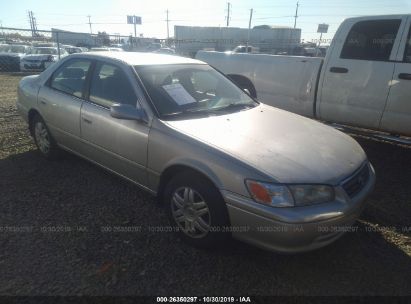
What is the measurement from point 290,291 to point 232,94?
2.23m

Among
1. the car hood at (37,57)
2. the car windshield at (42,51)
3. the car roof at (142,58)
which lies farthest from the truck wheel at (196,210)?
the car windshield at (42,51)

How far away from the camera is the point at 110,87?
3.57 meters

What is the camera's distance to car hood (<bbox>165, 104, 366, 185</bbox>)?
8.18 ft

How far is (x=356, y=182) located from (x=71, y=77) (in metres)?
3.43

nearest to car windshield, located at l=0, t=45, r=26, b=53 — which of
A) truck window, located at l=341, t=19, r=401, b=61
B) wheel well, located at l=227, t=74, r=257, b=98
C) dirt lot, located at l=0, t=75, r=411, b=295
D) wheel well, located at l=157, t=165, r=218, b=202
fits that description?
wheel well, located at l=227, t=74, r=257, b=98

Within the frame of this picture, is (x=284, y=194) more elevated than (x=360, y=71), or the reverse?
(x=360, y=71)

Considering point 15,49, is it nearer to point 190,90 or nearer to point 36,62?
point 36,62

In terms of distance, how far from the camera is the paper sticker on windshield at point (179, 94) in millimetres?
3293

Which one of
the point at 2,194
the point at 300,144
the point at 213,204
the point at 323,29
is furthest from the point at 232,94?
the point at 323,29

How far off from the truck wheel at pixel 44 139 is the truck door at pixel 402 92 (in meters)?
4.57

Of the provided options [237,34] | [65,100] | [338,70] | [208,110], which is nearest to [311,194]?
[208,110]

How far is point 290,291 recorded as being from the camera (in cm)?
250

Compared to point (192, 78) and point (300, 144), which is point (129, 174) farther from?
point (300, 144)

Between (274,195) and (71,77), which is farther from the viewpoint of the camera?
(71,77)
